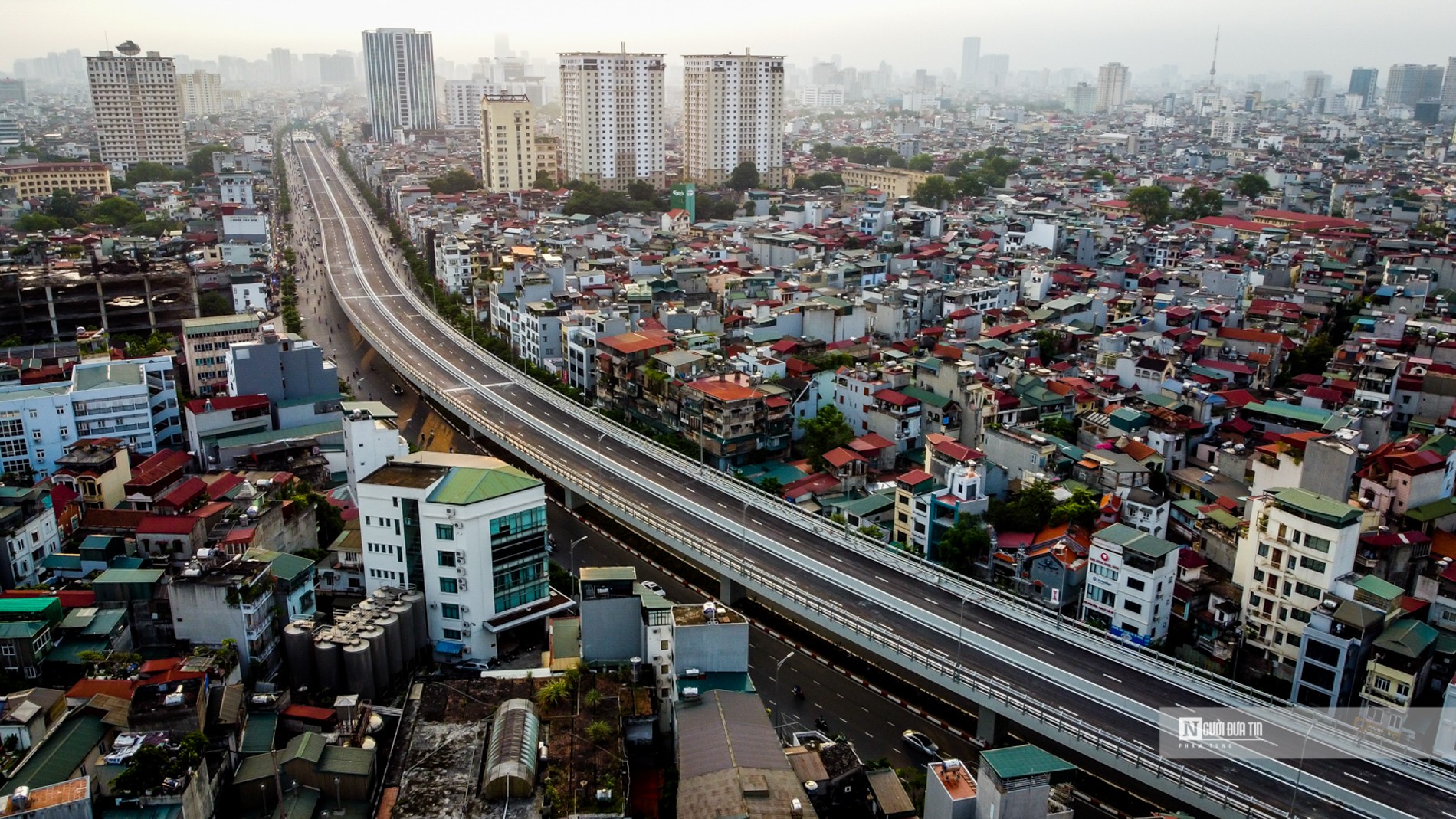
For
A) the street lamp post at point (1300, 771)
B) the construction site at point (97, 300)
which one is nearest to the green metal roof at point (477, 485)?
the street lamp post at point (1300, 771)

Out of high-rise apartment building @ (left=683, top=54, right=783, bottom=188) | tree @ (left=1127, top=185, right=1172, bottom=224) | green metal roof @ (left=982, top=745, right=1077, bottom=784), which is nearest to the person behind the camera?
green metal roof @ (left=982, top=745, right=1077, bottom=784)

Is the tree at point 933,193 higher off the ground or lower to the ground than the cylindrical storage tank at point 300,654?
higher

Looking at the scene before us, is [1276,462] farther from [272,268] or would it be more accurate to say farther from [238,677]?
[272,268]

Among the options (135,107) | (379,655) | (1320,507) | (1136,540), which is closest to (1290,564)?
(1320,507)

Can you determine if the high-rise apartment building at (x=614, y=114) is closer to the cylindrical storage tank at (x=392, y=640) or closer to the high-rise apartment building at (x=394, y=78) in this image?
the high-rise apartment building at (x=394, y=78)

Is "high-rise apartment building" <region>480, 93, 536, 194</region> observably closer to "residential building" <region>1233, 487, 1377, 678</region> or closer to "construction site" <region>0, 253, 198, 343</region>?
"construction site" <region>0, 253, 198, 343</region>

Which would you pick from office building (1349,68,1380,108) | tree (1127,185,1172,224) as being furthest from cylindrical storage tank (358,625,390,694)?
office building (1349,68,1380,108)
